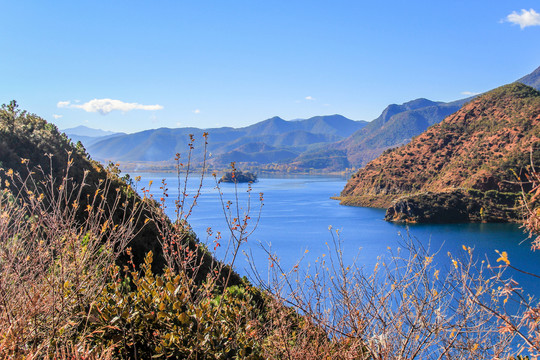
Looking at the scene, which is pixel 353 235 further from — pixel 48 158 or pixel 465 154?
pixel 465 154

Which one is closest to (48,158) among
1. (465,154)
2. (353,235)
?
(353,235)

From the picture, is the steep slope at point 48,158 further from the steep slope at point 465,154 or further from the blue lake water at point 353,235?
the steep slope at point 465,154

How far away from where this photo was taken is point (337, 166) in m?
181

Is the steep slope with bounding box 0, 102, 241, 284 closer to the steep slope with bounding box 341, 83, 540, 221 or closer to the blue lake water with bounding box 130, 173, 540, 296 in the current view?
the blue lake water with bounding box 130, 173, 540, 296

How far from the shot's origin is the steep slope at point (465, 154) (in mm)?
52688

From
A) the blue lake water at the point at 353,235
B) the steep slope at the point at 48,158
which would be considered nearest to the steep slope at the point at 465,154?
the blue lake water at the point at 353,235

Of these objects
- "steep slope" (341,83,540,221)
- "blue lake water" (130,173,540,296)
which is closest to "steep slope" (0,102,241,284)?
"blue lake water" (130,173,540,296)

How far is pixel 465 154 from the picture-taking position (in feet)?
204

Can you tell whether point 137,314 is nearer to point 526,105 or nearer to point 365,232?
point 365,232

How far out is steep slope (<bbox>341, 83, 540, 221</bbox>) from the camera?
52.7 metres

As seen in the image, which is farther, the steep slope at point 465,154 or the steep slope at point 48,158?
the steep slope at point 465,154

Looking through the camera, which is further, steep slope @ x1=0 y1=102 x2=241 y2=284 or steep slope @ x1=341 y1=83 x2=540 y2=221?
steep slope @ x1=341 y1=83 x2=540 y2=221

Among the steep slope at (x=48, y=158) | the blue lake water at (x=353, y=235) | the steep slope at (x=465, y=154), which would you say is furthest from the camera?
the steep slope at (x=465, y=154)

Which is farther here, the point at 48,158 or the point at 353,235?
the point at 353,235
